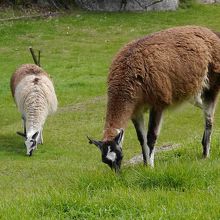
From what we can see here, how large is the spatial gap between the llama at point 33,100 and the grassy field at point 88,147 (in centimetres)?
39

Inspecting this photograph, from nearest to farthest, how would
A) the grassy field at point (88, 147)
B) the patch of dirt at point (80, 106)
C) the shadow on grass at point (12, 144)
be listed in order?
the grassy field at point (88, 147), the shadow on grass at point (12, 144), the patch of dirt at point (80, 106)

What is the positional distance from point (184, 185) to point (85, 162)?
17.8ft

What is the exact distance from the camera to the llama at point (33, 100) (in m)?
13.1

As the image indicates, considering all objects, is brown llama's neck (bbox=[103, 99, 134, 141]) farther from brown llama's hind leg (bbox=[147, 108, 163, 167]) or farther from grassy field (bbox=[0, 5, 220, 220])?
grassy field (bbox=[0, 5, 220, 220])

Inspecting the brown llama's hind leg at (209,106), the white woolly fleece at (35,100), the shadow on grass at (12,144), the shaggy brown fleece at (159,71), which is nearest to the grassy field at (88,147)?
the shadow on grass at (12,144)

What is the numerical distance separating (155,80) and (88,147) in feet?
17.5

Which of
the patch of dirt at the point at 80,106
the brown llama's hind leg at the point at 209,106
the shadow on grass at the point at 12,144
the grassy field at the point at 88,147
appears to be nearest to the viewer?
the grassy field at the point at 88,147

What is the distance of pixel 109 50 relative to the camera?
88.7 feet

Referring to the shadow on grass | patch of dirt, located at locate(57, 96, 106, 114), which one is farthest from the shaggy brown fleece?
patch of dirt, located at locate(57, 96, 106, 114)

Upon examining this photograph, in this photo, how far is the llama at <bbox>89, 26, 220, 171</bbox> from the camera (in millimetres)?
7828

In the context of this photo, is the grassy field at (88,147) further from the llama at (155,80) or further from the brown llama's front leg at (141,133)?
the llama at (155,80)

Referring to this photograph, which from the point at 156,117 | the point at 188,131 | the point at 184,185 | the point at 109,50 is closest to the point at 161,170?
the point at 184,185

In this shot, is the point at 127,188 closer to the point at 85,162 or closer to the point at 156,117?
the point at 156,117

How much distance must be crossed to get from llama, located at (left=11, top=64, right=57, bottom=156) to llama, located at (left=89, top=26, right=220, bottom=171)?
195 inches
